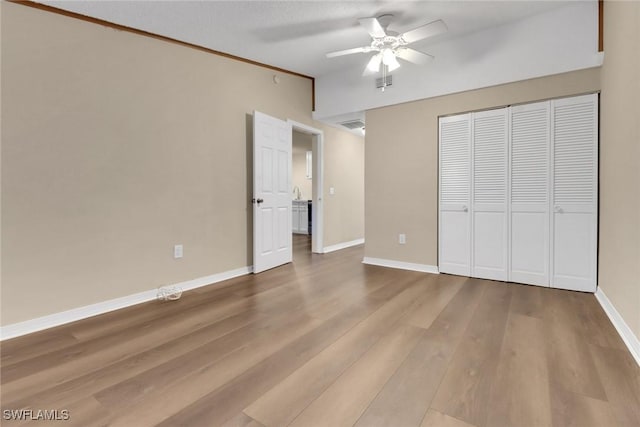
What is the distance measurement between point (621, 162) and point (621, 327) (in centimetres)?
117

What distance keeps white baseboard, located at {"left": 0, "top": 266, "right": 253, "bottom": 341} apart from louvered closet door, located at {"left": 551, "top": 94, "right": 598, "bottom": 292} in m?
3.75

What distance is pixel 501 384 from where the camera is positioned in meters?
1.58

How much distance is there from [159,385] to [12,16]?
2.74 m

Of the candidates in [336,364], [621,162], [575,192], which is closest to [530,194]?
[575,192]

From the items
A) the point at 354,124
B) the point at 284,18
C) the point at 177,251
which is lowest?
the point at 177,251

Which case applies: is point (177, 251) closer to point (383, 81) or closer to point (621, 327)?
point (383, 81)

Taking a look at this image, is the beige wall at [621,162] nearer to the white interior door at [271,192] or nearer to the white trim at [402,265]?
the white trim at [402,265]

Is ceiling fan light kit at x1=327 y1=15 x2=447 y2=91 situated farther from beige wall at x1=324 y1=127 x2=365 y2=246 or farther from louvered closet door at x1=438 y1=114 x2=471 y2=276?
beige wall at x1=324 y1=127 x2=365 y2=246

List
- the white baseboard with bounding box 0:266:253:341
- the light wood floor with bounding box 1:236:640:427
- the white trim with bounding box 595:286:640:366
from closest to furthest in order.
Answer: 1. the light wood floor with bounding box 1:236:640:427
2. the white trim with bounding box 595:286:640:366
3. the white baseboard with bounding box 0:266:253:341

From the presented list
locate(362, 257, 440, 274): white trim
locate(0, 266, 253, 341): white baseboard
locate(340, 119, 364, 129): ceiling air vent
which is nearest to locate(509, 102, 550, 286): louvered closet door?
locate(362, 257, 440, 274): white trim

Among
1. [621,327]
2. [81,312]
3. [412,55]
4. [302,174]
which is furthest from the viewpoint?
[302,174]

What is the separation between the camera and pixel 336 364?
178cm

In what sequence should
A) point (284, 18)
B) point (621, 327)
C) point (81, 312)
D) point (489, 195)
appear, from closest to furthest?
point (621, 327) → point (81, 312) → point (284, 18) → point (489, 195)

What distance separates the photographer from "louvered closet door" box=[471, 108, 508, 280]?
3438 millimetres
